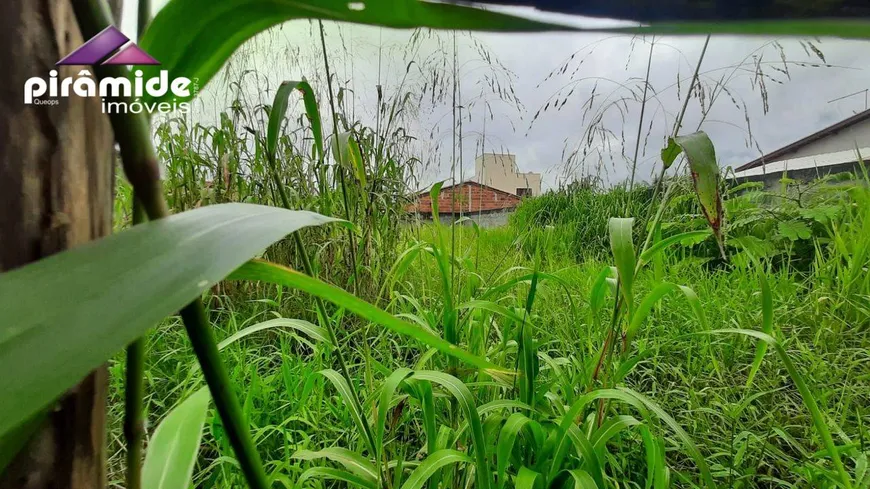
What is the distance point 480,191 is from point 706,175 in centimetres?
109

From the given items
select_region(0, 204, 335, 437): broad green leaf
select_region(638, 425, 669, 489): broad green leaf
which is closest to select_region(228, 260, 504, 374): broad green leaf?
select_region(0, 204, 335, 437): broad green leaf

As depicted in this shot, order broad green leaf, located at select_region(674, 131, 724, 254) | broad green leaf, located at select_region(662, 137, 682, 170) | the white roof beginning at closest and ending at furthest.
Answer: broad green leaf, located at select_region(674, 131, 724, 254)
broad green leaf, located at select_region(662, 137, 682, 170)
the white roof

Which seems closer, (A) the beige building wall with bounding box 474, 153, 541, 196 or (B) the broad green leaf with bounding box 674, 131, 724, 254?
(B) the broad green leaf with bounding box 674, 131, 724, 254

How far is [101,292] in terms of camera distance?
78 millimetres

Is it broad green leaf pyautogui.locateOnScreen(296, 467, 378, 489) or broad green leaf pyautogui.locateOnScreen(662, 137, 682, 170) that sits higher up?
broad green leaf pyautogui.locateOnScreen(662, 137, 682, 170)

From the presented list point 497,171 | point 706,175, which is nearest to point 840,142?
point 497,171

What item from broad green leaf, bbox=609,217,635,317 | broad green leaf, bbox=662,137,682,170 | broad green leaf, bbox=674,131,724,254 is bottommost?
broad green leaf, bbox=609,217,635,317

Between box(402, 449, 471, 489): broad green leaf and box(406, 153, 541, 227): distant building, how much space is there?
658mm

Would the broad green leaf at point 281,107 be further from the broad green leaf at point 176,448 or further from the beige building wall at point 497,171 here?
the beige building wall at point 497,171

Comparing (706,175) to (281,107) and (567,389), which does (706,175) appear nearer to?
(281,107)

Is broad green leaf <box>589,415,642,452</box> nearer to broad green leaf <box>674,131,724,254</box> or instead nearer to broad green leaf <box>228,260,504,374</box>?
broad green leaf <box>674,131,724,254</box>

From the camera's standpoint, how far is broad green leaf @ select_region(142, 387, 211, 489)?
0.18 meters

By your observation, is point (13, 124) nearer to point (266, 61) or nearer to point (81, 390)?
point (81, 390)

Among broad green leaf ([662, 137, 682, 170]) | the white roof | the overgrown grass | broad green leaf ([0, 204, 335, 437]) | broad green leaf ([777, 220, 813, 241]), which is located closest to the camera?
broad green leaf ([0, 204, 335, 437])
